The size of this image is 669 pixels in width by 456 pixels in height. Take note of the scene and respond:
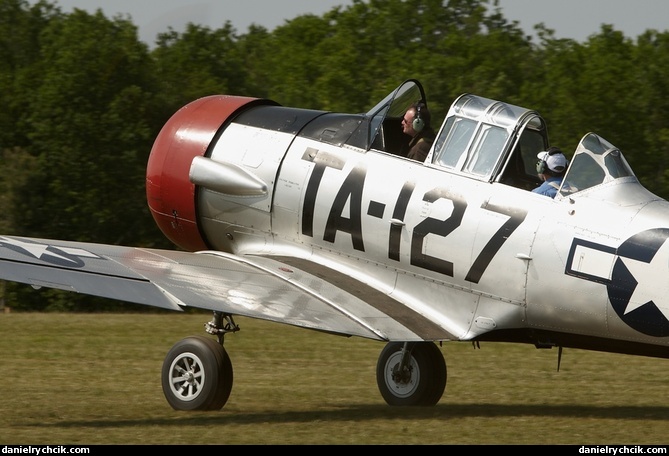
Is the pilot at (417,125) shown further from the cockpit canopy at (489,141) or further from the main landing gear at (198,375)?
the main landing gear at (198,375)

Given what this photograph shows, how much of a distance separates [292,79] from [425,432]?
3402 cm

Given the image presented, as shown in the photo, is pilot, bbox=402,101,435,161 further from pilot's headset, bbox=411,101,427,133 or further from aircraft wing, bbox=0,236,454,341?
aircraft wing, bbox=0,236,454,341

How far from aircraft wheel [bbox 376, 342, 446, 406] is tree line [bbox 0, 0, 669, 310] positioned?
15252 mm

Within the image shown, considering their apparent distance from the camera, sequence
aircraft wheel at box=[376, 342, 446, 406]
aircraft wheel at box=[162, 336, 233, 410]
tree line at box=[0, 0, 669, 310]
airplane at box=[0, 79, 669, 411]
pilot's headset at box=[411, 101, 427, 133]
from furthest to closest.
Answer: tree line at box=[0, 0, 669, 310]
pilot's headset at box=[411, 101, 427, 133]
aircraft wheel at box=[376, 342, 446, 406]
aircraft wheel at box=[162, 336, 233, 410]
airplane at box=[0, 79, 669, 411]

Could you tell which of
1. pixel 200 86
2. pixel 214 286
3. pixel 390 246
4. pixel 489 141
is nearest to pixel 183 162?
pixel 214 286

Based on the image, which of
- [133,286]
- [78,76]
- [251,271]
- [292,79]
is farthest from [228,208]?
[292,79]

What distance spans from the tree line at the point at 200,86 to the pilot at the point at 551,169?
669 inches

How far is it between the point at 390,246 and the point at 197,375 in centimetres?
197

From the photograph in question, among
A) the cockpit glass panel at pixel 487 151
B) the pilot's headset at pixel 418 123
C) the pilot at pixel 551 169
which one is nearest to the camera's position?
the pilot at pixel 551 169

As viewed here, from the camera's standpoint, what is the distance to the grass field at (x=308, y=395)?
29.1 ft

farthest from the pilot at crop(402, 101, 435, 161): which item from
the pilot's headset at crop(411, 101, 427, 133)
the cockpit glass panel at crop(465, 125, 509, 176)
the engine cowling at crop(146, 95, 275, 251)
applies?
the engine cowling at crop(146, 95, 275, 251)

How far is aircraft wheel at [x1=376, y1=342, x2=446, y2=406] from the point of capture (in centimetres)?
1084

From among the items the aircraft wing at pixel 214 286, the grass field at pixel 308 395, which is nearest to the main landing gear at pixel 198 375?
the grass field at pixel 308 395
